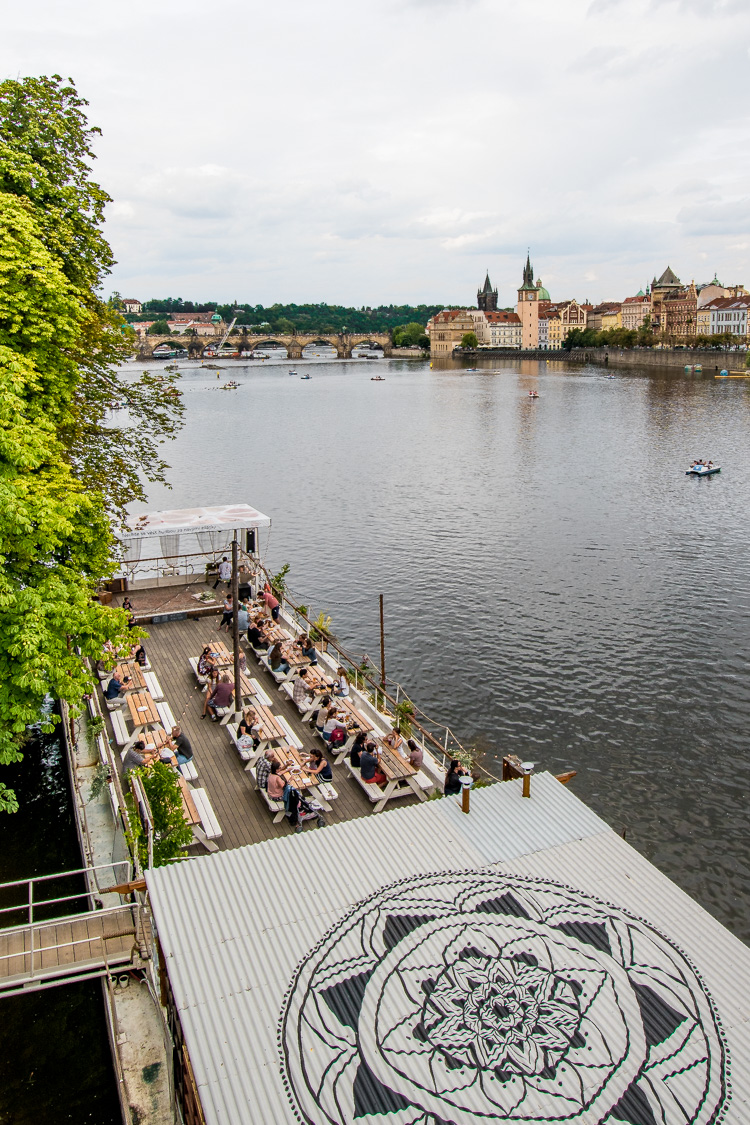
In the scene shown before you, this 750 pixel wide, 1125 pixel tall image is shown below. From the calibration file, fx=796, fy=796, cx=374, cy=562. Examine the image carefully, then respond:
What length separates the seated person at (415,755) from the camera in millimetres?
16312

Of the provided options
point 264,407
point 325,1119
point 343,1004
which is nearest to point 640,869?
point 343,1004

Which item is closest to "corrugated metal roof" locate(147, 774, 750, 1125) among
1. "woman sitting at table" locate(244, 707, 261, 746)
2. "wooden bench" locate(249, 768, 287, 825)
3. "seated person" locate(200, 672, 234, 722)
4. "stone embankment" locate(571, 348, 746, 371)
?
"wooden bench" locate(249, 768, 287, 825)

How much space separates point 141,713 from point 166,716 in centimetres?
56

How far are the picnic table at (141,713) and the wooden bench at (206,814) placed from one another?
2466 mm

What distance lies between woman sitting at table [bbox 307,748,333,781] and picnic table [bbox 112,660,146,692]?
19.1 ft

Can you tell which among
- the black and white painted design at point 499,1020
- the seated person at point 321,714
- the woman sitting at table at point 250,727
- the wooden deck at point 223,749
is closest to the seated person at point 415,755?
the wooden deck at point 223,749

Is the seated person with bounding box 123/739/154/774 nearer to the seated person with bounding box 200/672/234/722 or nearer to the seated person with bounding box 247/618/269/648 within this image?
the seated person with bounding box 200/672/234/722

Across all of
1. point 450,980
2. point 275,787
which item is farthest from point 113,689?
point 450,980

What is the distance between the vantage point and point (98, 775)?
1689cm

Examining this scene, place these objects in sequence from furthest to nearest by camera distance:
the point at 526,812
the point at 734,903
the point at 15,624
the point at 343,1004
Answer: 1. the point at 734,903
2. the point at 15,624
3. the point at 526,812
4. the point at 343,1004

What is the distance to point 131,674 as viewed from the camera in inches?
800

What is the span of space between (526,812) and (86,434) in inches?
631

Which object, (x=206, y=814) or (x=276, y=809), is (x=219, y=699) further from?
(x=276, y=809)

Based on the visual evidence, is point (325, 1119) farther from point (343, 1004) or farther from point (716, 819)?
point (716, 819)
